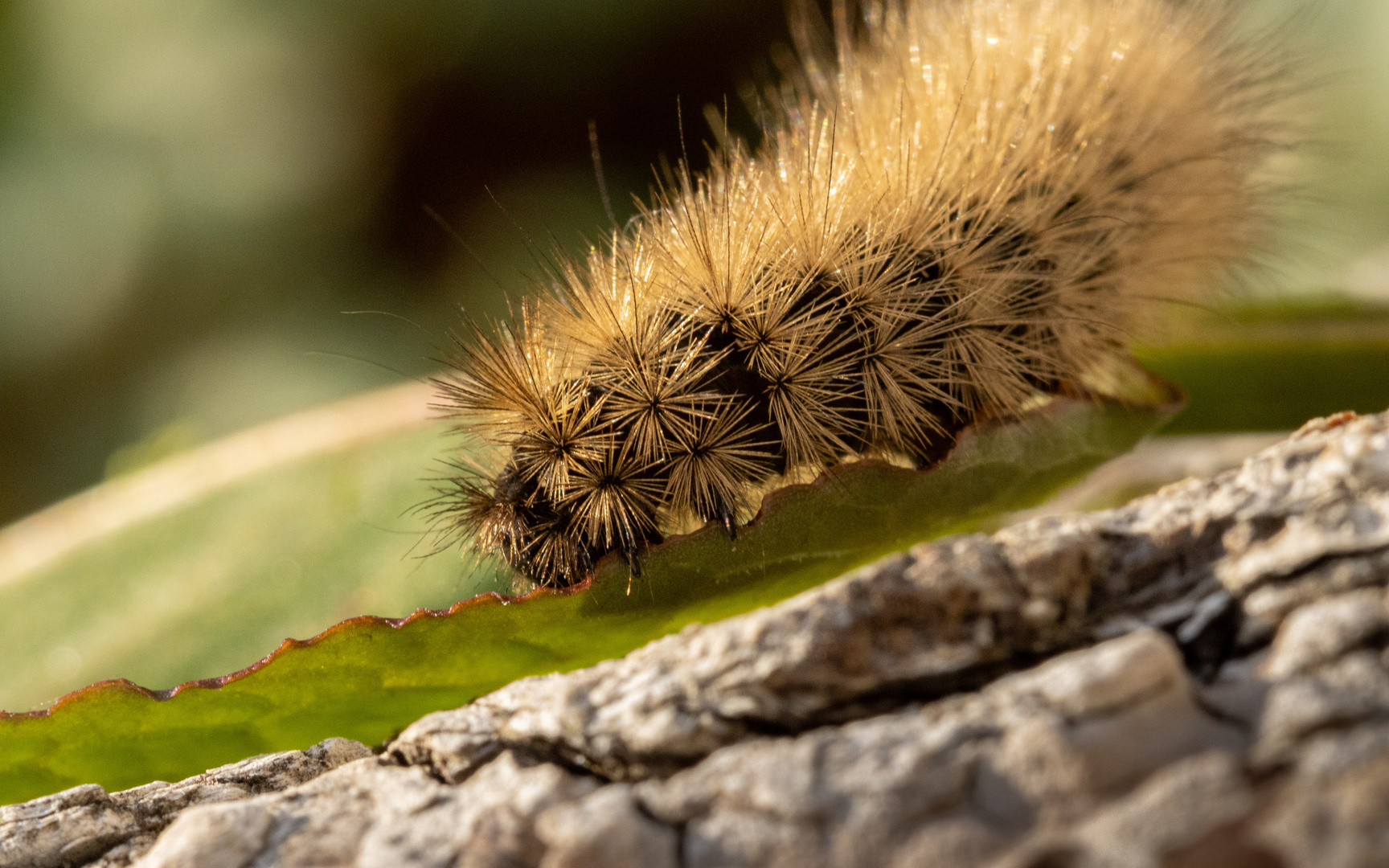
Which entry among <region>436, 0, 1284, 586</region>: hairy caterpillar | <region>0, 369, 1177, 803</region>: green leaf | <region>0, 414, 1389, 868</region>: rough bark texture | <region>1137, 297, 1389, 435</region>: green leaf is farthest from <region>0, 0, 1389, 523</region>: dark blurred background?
<region>0, 414, 1389, 868</region>: rough bark texture

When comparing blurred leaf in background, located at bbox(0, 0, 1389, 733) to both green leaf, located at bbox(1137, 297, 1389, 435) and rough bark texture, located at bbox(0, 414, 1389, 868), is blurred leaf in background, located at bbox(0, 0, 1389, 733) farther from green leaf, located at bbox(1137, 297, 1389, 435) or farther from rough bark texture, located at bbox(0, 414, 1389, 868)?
rough bark texture, located at bbox(0, 414, 1389, 868)

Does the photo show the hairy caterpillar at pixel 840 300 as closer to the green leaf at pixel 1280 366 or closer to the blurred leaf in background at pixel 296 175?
the green leaf at pixel 1280 366

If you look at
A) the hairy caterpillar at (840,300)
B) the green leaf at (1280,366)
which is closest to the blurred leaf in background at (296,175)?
the green leaf at (1280,366)

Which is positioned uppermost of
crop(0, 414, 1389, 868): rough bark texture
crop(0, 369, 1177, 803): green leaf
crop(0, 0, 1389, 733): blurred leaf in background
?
crop(0, 0, 1389, 733): blurred leaf in background

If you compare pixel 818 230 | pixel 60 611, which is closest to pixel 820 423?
pixel 818 230

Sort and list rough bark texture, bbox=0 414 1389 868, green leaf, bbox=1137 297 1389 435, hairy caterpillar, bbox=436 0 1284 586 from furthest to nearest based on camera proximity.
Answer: green leaf, bbox=1137 297 1389 435, hairy caterpillar, bbox=436 0 1284 586, rough bark texture, bbox=0 414 1389 868

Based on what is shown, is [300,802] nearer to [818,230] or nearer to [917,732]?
[917,732]
